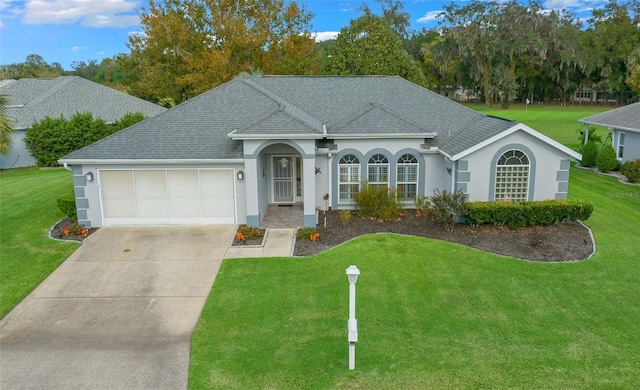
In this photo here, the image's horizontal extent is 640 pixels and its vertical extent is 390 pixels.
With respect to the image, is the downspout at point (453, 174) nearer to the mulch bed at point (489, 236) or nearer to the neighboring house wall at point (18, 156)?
the mulch bed at point (489, 236)

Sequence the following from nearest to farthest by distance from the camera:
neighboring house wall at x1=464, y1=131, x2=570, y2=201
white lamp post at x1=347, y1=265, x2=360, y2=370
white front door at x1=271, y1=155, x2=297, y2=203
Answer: white lamp post at x1=347, y1=265, x2=360, y2=370
neighboring house wall at x1=464, y1=131, x2=570, y2=201
white front door at x1=271, y1=155, x2=297, y2=203

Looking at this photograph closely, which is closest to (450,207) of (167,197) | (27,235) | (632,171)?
(167,197)

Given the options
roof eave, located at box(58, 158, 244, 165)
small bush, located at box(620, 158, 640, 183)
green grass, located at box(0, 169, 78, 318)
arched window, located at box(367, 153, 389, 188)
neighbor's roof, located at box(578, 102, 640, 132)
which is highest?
neighbor's roof, located at box(578, 102, 640, 132)

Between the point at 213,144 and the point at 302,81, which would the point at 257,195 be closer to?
the point at 213,144

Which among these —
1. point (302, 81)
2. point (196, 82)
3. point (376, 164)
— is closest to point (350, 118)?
point (376, 164)

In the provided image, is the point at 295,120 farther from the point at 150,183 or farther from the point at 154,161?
the point at 150,183

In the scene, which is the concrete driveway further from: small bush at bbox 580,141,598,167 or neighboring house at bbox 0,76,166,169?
small bush at bbox 580,141,598,167

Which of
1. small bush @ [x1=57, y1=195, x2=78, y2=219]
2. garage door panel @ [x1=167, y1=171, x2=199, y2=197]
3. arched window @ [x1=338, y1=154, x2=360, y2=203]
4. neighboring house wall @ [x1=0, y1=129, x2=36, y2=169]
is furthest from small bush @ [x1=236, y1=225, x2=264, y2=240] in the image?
neighboring house wall @ [x1=0, y1=129, x2=36, y2=169]
